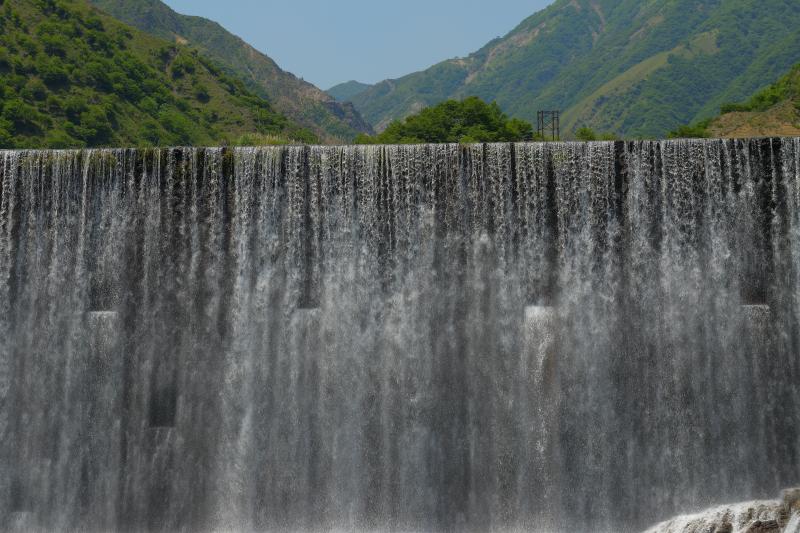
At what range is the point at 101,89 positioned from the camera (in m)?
65.5

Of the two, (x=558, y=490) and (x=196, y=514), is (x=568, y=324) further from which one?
(x=196, y=514)

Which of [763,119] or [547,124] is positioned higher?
[547,124]

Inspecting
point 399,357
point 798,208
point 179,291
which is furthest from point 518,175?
point 179,291

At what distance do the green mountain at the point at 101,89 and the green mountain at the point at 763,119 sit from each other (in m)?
33.4

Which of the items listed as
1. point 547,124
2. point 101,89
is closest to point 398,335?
point 547,124

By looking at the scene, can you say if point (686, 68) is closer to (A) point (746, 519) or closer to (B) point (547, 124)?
(B) point (547, 124)

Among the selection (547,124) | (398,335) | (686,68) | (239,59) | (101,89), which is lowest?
(398,335)

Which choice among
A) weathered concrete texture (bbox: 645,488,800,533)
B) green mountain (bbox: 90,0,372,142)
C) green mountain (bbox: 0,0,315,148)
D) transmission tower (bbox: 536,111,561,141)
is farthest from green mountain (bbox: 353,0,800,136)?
weathered concrete texture (bbox: 645,488,800,533)

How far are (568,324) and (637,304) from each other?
91.7 inches

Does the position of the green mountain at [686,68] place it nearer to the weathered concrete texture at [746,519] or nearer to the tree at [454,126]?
the tree at [454,126]

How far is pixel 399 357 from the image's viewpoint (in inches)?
1215

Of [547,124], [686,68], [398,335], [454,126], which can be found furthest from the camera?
[686,68]

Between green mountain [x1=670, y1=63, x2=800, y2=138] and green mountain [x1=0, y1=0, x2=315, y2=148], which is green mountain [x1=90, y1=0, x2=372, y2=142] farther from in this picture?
green mountain [x1=670, y1=63, x2=800, y2=138]

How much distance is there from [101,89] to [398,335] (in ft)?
141
